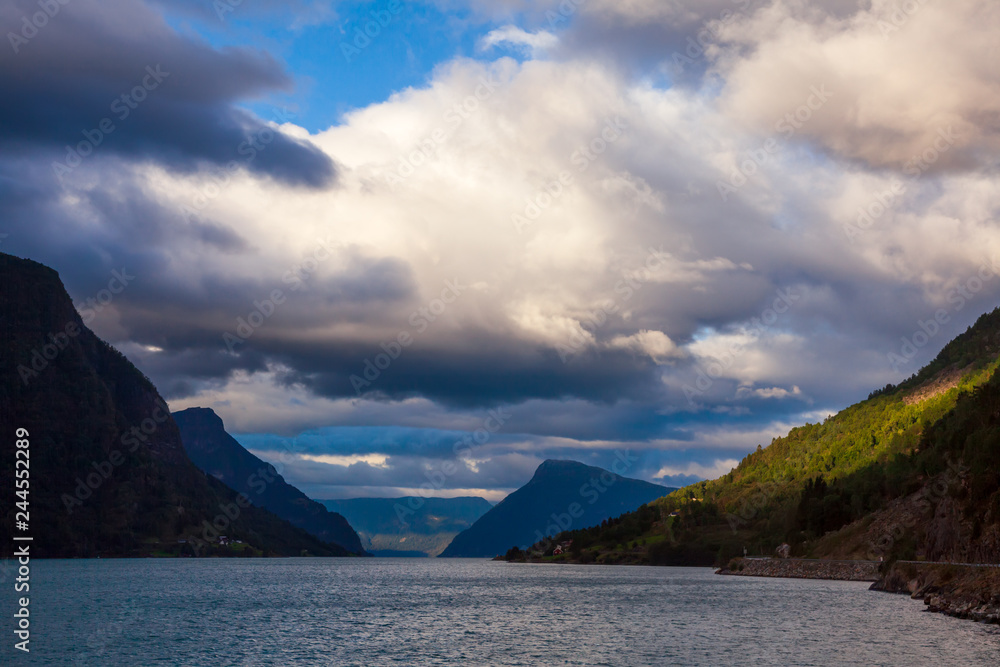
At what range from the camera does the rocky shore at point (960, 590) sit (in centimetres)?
9600

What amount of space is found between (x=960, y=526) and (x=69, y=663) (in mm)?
130723

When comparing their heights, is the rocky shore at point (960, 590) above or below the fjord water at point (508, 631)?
above

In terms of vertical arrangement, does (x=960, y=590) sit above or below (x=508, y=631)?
above

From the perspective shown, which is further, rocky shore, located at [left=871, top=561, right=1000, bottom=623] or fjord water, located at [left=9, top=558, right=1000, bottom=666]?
rocky shore, located at [left=871, top=561, right=1000, bottom=623]

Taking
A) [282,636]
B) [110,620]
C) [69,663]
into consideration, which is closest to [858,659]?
[282,636]

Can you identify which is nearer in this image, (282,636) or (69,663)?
(69,663)

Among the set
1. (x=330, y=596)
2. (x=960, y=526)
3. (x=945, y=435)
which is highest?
(x=945, y=435)

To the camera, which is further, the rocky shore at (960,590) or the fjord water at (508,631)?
the rocky shore at (960,590)

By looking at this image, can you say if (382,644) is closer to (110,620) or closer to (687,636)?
(687,636)

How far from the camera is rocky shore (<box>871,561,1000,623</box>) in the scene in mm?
96000

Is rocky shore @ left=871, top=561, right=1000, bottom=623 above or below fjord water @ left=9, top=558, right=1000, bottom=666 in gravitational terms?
above

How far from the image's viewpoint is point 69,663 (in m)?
70.1

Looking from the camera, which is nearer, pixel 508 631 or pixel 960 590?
pixel 508 631

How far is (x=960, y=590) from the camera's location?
10769 centimetres
